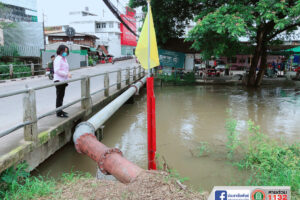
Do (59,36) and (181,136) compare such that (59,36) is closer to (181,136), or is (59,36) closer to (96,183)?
(181,136)

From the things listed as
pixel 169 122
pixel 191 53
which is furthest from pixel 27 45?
pixel 169 122

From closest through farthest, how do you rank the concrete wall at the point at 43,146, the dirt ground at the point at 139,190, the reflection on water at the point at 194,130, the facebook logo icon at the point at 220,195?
the facebook logo icon at the point at 220,195 < the dirt ground at the point at 139,190 < the concrete wall at the point at 43,146 < the reflection on water at the point at 194,130

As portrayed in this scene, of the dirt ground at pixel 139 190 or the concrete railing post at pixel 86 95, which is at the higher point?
the concrete railing post at pixel 86 95

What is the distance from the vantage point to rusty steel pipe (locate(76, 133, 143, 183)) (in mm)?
3006

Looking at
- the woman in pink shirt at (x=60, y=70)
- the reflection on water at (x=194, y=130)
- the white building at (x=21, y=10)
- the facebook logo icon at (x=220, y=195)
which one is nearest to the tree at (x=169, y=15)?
the reflection on water at (x=194, y=130)

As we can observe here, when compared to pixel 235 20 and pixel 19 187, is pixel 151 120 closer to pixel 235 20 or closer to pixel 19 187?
pixel 19 187

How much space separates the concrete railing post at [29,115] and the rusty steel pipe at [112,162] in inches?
28.2

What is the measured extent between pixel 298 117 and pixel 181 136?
4675 mm

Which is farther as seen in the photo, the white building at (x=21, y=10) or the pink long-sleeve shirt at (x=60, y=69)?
the white building at (x=21, y=10)

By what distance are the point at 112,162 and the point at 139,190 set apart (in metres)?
0.64

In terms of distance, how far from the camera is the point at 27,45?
68.3 ft

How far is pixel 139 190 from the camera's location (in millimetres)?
2705

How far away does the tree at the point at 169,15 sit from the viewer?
48.5 feet

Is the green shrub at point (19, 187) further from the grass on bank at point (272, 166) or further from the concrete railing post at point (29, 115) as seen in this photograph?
the grass on bank at point (272, 166)
